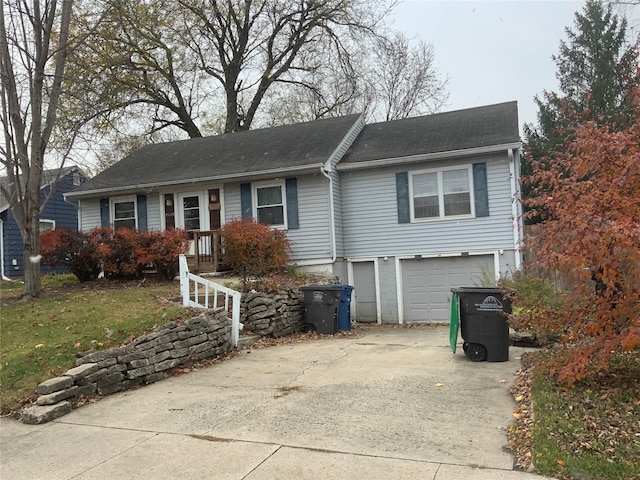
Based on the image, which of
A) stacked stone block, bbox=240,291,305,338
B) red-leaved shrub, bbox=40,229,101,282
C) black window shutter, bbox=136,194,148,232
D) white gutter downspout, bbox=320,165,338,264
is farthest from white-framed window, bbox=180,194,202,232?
stacked stone block, bbox=240,291,305,338

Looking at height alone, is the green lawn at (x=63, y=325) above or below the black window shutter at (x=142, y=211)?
below

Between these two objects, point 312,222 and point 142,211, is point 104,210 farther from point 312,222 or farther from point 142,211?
point 312,222

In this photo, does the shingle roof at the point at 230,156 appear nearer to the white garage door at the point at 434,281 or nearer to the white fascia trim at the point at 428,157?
the white fascia trim at the point at 428,157

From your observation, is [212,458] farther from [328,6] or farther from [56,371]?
[328,6]

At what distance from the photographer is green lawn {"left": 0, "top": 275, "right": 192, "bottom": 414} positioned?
6.08 metres

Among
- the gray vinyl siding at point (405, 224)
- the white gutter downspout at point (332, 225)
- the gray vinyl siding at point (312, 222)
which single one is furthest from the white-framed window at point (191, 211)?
the gray vinyl siding at point (405, 224)

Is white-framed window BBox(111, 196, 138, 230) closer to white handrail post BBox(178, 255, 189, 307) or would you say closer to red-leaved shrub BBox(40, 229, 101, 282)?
red-leaved shrub BBox(40, 229, 101, 282)

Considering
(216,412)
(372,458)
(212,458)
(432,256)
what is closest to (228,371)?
(216,412)

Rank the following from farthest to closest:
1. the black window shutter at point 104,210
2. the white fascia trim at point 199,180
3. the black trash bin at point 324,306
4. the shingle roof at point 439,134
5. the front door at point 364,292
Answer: the black window shutter at point 104,210 < the front door at point 364,292 < the white fascia trim at point 199,180 < the shingle roof at point 439,134 < the black trash bin at point 324,306

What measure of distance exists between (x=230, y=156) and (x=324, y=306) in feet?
24.1

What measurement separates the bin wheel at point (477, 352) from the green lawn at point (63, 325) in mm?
4374

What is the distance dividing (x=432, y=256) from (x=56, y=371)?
Answer: 988cm

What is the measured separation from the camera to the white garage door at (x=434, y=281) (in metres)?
13.4

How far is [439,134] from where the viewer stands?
47.2 feet
